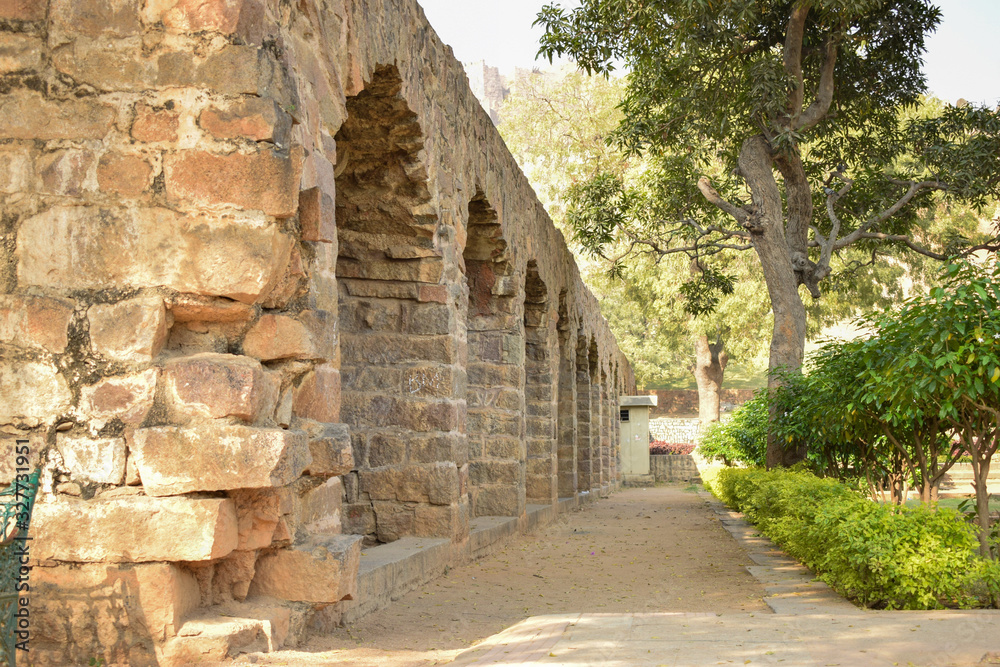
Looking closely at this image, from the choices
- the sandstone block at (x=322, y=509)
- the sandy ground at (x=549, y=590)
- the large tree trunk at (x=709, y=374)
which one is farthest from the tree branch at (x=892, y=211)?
the large tree trunk at (x=709, y=374)

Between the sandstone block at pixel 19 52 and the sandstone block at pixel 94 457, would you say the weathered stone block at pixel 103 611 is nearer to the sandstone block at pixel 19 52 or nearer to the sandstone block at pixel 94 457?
the sandstone block at pixel 94 457

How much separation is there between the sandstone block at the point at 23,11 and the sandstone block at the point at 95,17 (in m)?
0.05

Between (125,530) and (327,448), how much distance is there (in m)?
0.84

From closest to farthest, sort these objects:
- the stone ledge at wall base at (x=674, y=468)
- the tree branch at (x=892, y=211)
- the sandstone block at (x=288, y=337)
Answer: the sandstone block at (x=288, y=337) → the tree branch at (x=892, y=211) → the stone ledge at wall base at (x=674, y=468)

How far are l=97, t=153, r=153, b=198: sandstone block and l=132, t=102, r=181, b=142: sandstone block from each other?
0.09 m

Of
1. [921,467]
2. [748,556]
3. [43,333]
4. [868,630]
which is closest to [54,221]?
[43,333]

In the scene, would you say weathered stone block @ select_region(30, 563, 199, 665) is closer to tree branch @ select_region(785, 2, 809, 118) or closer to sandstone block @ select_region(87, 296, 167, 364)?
sandstone block @ select_region(87, 296, 167, 364)

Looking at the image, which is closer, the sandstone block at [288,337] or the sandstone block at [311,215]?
the sandstone block at [288,337]

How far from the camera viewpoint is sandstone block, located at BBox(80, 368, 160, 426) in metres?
2.96

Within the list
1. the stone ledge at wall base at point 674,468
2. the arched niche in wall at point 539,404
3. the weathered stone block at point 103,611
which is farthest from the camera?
the stone ledge at wall base at point 674,468

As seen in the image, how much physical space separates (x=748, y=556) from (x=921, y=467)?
5.69 ft

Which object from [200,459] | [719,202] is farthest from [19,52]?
Answer: [719,202]

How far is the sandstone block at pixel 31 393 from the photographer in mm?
2938

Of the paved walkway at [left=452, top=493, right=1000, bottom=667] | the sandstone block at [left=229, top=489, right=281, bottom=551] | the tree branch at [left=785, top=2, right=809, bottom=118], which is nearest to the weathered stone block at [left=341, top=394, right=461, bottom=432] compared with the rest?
the paved walkway at [left=452, top=493, right=1000, bottom=667]
